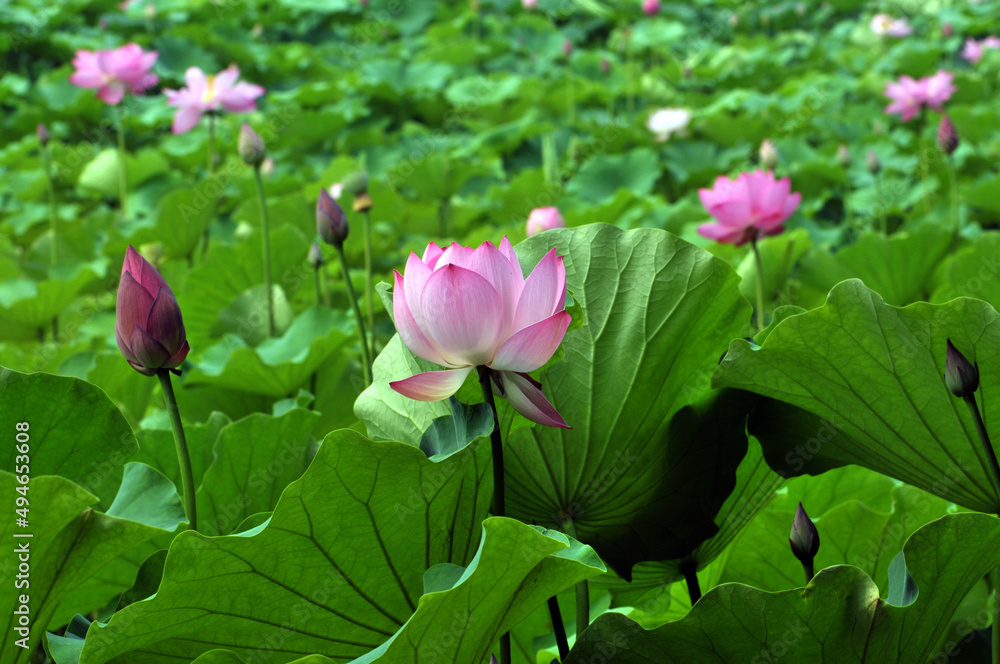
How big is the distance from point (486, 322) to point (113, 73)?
6.31 feet

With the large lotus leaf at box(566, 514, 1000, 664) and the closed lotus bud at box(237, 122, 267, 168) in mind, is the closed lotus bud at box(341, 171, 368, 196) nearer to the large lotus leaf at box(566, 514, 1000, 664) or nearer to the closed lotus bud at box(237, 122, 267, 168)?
the closed lotus bud at box(237, 122, 267, 168)

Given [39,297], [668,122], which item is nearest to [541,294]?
[39,297]

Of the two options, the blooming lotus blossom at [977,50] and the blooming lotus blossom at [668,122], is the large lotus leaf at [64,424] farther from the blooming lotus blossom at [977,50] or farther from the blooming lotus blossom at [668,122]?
the blooming lotus blossom at [977,50]

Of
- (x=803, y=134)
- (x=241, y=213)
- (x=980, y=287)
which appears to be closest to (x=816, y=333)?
(x=980, y=287)

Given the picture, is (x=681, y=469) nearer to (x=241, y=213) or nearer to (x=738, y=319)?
(x=738, y=319)

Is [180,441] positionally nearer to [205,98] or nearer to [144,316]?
[144,316]

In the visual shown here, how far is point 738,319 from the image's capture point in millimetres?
637

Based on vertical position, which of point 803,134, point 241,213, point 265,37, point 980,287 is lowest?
point 265,37

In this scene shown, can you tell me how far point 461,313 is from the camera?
1.58 ft

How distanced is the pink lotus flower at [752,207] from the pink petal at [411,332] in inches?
31.8

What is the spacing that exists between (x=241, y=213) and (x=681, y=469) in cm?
151

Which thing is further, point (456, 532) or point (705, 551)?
point (705, 551)

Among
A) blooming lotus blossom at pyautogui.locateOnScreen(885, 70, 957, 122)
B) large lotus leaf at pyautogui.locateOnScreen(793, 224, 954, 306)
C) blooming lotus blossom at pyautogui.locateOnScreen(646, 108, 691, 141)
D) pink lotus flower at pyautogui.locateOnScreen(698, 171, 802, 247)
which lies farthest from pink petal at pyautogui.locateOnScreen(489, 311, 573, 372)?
blooming lotus blossom at pyautogui.locateOnScreen(646, 108, 691, 141)

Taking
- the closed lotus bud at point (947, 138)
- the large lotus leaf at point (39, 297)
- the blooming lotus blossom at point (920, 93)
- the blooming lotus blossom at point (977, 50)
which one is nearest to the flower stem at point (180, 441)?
the large lotus leaf at point (39, 297)
